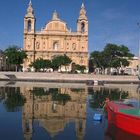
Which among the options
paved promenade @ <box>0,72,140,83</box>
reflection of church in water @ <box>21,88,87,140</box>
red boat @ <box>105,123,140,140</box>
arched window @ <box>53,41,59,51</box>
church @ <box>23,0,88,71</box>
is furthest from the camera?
arched window @ <box>53,41,59,51</box>

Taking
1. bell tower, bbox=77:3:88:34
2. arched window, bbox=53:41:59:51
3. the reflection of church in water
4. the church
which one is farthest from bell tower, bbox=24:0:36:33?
the reflection of church in water

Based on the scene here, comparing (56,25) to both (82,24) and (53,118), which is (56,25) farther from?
(53,118)

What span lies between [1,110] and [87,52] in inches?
3636

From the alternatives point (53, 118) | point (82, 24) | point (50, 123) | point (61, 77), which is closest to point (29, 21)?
point (82, 24)

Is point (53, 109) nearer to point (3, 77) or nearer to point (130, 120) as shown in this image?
point (130, 120)

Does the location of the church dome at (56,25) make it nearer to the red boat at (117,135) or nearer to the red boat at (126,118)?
the red boat at (126,118)

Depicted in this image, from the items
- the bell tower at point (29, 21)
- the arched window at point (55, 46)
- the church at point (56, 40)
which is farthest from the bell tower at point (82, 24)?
the bell tower at point (29, 21)

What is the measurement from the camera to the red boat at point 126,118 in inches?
686

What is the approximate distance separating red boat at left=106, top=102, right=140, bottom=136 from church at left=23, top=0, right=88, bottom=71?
97892mm

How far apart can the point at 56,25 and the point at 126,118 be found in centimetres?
10339

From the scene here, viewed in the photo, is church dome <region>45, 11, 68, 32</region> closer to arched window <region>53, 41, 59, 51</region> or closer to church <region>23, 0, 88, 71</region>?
church <region>23, 0, 88, 71</region>

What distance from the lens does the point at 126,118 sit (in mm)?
18031

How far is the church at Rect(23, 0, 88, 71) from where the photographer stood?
389 feet

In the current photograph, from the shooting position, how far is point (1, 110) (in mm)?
27438
